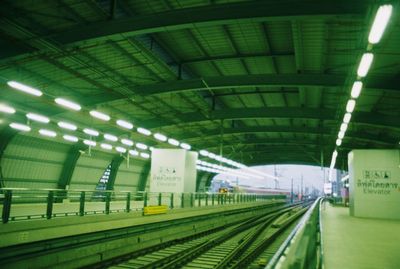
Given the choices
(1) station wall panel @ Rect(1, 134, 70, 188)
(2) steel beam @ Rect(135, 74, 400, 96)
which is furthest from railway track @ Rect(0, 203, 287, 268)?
(1) station wall panel @ Rect(1, 134, 70, 188)

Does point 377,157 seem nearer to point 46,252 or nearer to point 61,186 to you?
point 46,252

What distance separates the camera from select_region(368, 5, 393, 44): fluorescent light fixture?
322 inches

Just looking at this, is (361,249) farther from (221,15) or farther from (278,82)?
→ (278,82)

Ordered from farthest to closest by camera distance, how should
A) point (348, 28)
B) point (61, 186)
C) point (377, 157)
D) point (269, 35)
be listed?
point (61, 186) → point (377, 157) → point (269, 35) → point (348, 28)

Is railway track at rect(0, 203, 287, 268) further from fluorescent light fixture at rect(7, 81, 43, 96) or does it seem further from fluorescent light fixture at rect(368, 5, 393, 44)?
fluorescent light fixture at rect(368, 5, 393, 44)

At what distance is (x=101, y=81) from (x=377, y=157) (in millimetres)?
17034

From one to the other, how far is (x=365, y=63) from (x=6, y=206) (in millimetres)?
11712

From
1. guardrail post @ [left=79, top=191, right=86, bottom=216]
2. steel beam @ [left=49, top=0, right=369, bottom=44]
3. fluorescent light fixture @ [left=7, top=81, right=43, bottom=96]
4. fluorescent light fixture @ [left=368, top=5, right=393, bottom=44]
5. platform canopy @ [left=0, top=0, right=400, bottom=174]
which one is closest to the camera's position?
fluorescent light fixture @ [left=368, top=5, right=393, bottom=44]

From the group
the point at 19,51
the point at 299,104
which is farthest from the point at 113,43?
the point at 299,104

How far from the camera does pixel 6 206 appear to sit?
9.84 meters

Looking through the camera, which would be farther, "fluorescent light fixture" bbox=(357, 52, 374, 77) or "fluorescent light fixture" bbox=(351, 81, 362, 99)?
"fluorescent light fixture" bbox=(351, 81, 362, 99)

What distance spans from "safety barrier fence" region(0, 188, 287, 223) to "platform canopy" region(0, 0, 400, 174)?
3973mm

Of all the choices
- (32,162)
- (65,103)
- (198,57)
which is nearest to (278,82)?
(198,57)

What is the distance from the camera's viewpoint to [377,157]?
2186cm
